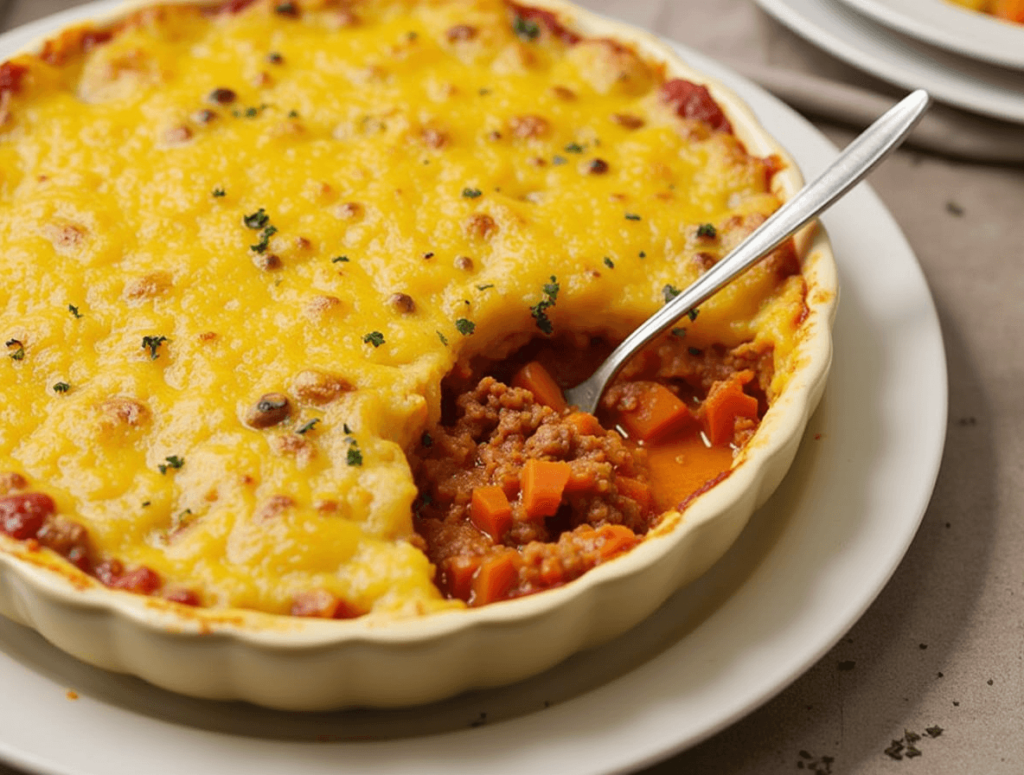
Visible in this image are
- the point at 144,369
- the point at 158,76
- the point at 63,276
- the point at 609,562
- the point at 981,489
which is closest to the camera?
the point at 609,562

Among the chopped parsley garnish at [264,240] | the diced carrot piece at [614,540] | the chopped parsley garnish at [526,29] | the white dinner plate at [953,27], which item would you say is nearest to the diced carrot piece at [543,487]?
the diced carrot piece at [614,540]

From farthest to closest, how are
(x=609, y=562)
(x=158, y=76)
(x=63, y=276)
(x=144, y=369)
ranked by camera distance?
(x=158, y=76), (x=63, y=276), (x=144, y=369), (x=609, y=562)

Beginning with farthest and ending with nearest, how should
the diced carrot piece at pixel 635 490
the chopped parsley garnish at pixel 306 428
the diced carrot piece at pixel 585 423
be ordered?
the diced carrot piece at pixel 585 423, the diced carrot piece at pixel 635 490, the chopped parsley garnish at pixel 306 428

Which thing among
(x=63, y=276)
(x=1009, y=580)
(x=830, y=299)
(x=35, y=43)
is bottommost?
(x=1009, y=580)

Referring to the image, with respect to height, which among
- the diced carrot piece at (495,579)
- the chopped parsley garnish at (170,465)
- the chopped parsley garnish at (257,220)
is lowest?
the diced carrot piece at (495,579)

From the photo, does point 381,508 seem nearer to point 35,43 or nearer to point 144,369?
point 144,369

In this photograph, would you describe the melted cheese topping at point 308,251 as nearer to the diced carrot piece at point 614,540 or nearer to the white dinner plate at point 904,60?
the diced carrot piece at point 614,540

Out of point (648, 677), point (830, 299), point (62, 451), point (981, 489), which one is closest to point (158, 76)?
point (62, 451)
